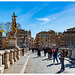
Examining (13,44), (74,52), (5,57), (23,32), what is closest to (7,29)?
(13,44)

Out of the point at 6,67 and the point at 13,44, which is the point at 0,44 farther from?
the point at 6,67

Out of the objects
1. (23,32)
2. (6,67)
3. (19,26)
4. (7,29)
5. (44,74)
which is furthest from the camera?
(23,32)

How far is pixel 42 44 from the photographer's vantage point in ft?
377

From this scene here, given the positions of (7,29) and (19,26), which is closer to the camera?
(7,29)

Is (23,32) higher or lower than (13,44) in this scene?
higher

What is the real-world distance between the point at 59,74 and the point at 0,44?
253 feet

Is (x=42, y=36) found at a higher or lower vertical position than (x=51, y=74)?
higher

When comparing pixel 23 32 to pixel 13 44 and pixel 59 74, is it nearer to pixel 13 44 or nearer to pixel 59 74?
pixel 13 44

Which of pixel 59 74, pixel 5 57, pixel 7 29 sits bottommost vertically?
pixel 59 74

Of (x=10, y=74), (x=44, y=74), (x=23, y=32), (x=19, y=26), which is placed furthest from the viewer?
(x=23, y=32)

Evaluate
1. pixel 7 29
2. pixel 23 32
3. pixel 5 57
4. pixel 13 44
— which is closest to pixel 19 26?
pixel 7 29

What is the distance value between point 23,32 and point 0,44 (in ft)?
108

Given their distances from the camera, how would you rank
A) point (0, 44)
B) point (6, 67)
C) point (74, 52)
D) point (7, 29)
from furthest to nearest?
point (0, 44) < point (7, 29) < point (74, 52) < point (6, 67)

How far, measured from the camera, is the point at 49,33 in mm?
116125
